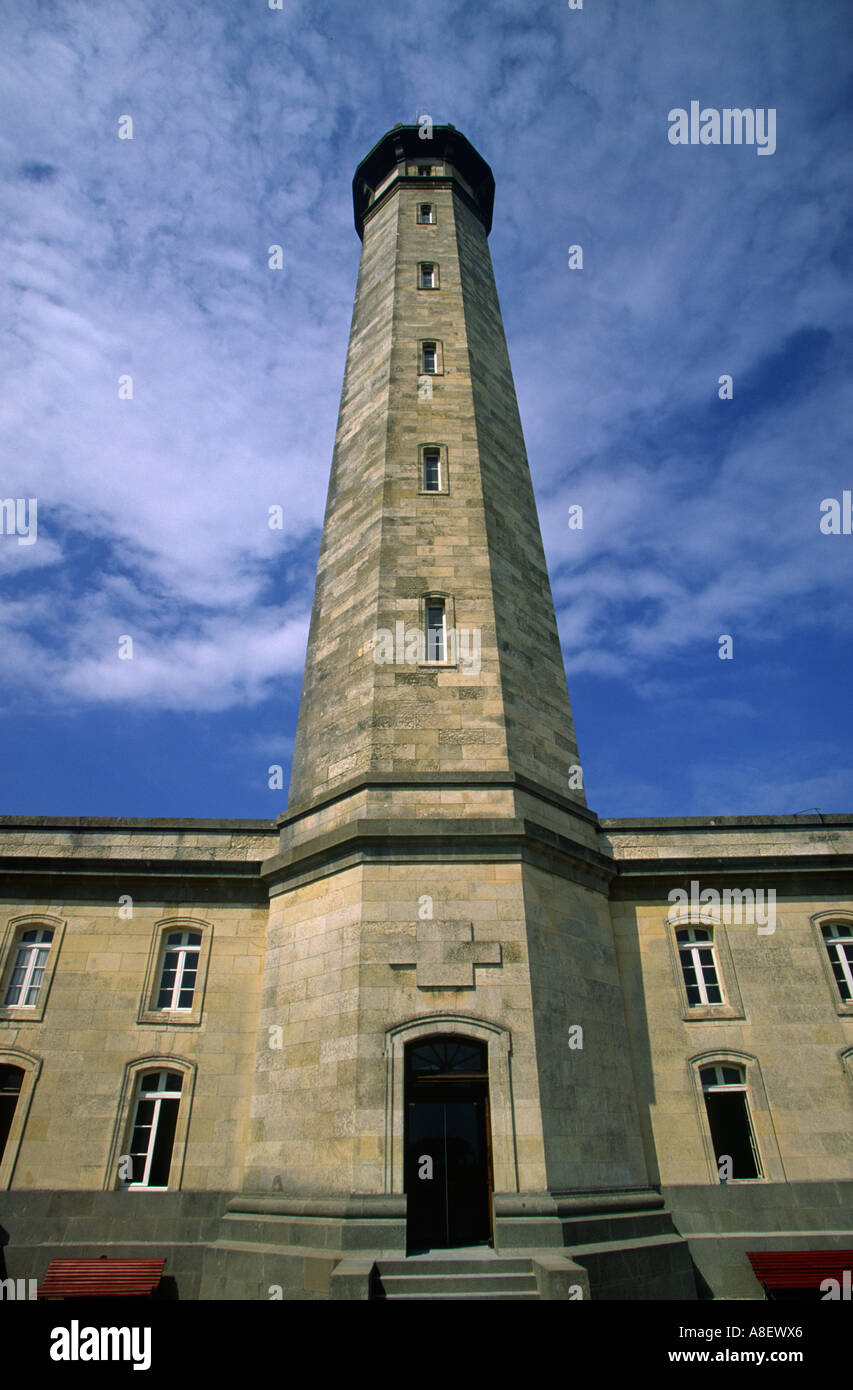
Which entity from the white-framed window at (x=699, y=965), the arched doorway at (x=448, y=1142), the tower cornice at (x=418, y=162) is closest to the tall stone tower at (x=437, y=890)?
the arched doorway at (x=448, y=1142)

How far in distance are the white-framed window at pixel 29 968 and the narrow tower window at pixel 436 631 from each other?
9.14 m

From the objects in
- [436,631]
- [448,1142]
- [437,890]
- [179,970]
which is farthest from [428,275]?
[448,1142]

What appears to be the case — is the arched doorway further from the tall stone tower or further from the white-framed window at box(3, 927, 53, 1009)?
the white-framed window at box(3, 927, 53, 1009)

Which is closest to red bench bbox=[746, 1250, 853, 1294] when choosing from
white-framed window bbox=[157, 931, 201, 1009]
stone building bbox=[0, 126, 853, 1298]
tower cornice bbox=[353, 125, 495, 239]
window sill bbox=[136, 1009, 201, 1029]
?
stone building bbox=[0, 126, 853, 1298]

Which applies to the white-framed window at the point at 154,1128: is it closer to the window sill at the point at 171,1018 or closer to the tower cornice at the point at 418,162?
the window sill at the point at 171,1018

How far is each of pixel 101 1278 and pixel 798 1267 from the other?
34.7 ft

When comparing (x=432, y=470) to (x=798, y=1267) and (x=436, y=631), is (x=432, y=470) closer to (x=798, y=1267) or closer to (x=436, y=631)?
(x=436, y=631)

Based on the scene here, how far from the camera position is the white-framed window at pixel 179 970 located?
561 inches

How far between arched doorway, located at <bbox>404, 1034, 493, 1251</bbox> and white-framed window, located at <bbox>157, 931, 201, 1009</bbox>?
5331 millimetres

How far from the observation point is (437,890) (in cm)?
1195

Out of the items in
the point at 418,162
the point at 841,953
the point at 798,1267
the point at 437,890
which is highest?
the point at 418,162
